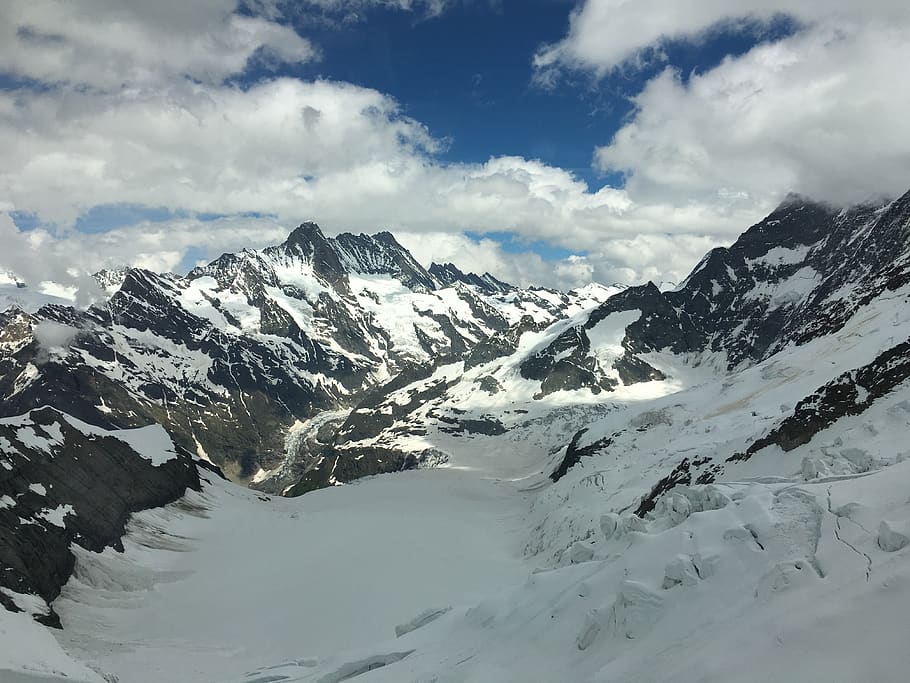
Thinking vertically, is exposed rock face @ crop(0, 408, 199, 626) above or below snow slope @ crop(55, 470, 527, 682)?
above

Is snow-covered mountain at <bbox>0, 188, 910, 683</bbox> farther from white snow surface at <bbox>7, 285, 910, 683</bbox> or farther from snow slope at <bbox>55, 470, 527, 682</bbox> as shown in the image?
snow slope at <bbox>55, 470, 527, 682</bbox>

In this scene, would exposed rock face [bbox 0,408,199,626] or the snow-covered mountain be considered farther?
exposed rock face [bbox 0,408,199,626]

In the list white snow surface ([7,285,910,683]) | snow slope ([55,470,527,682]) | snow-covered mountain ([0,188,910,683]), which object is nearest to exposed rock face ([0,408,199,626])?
snow-covered mountain ([0,188,910,683])

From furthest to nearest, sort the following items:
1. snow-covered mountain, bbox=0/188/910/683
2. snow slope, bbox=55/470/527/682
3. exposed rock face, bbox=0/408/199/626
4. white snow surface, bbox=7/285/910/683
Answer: exposed rock face, bbox=0/408/199/626, snow slope, bbox=55/470/527/682, snow-covered mountain, bbox=0/188/910/683, white snow surface, bbox=7/285/910/683

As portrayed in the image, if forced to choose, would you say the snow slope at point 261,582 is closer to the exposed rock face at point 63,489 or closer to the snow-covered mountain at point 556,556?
the snow-covered mountain at point 556,556

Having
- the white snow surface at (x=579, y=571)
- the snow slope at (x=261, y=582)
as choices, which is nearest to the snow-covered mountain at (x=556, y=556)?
the white snow surface at (x=579, y=571)

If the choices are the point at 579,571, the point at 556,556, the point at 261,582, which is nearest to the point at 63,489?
the point at 261,582

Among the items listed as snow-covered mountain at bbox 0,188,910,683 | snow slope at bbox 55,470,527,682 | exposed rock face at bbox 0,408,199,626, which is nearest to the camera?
snow-covered mountain at bbox 0,188,910,683

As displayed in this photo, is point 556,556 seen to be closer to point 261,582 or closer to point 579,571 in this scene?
point 261,582

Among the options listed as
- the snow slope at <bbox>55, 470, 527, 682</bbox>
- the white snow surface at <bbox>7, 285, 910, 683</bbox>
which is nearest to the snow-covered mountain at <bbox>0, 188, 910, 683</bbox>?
the white snow surface at <bbox>7, 285, 910, 683</bbox>
